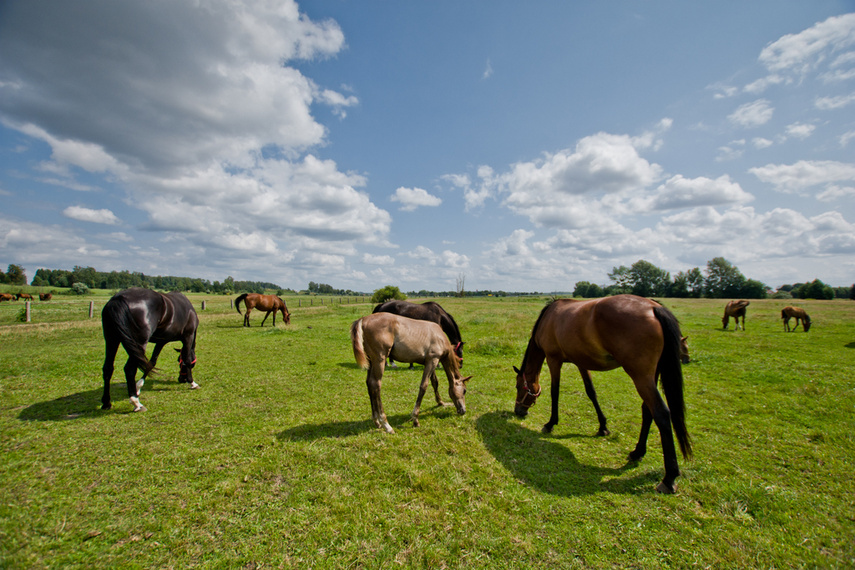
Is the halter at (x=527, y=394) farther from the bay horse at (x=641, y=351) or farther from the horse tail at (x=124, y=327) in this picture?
the horse tail at (x=124, y=327)

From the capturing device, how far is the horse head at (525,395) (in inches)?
237

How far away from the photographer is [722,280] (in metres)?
76.5

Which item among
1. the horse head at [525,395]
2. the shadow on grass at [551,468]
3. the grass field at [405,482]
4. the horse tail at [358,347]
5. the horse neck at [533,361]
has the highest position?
the horse tail at [358,347]

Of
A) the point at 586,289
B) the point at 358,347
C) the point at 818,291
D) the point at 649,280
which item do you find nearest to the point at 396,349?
the point at 358,347

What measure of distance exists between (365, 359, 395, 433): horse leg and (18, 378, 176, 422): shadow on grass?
5.03m

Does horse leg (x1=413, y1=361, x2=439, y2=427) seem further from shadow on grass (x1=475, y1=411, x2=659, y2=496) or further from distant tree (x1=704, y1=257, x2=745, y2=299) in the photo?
distant tree (x1=704, y1=257, x2=745, y2=299)

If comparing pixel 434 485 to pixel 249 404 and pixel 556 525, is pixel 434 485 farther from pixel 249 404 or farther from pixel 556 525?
pixel 249 404

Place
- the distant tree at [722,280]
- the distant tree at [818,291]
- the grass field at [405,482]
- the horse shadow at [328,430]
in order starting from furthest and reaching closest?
the distant tree at [722,280], the distant tree at [818,291], the horse shadow at [328,430], the grass field at [405,482]

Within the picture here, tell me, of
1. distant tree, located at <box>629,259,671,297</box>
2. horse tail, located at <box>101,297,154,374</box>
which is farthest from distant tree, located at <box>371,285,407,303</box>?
distant tree, located at <box>629,259,671,297</box>

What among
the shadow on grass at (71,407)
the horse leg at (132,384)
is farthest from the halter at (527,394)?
the shadow on grass at (71,407)

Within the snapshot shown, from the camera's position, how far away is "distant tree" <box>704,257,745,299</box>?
74.6 meters

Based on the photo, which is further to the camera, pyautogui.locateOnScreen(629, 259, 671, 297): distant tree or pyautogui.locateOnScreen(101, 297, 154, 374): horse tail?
pyautogui.locateOnScreen(629, 259, 671, 297): distant tree

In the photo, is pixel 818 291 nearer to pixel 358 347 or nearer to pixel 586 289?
pixel 586 289

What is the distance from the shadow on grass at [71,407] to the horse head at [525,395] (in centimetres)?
788
